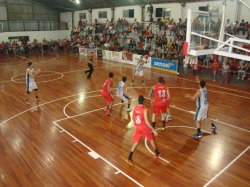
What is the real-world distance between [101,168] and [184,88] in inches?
346

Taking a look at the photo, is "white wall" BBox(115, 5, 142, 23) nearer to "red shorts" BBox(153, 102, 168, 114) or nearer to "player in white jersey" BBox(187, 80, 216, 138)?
"red shorts" BBox(153, 102, 168, 114)

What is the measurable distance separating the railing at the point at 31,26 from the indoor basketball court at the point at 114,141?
20.3m

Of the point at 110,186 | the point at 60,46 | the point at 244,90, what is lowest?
the point at 110,186

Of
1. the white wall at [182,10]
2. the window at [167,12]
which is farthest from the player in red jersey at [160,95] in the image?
the window at [167,12]

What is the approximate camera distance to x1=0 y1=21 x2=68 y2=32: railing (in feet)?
100

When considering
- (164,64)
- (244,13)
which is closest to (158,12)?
(164,64)

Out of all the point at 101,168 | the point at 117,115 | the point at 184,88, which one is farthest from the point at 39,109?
the point at 184,88

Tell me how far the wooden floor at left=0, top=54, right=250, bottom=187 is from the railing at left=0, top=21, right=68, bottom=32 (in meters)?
21.0

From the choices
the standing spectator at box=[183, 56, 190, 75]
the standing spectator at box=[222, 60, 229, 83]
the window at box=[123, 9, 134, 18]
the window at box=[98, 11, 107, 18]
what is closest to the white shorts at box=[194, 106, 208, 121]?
the standing spectator at box=[222, 60, 229, 83]

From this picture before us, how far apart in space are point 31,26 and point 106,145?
96.1 feet

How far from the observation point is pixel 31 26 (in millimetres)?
32594

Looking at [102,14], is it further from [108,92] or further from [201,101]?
[201,101]

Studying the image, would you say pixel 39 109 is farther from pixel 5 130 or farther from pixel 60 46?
pixel 60 46

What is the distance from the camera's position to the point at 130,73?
17.7 meters
